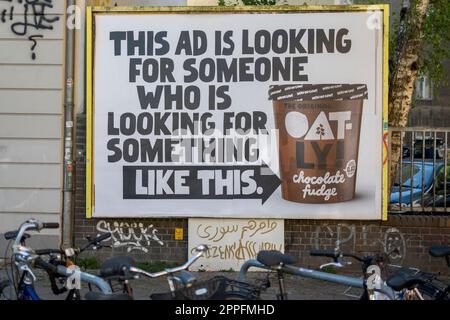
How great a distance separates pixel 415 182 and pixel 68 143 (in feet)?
15.3

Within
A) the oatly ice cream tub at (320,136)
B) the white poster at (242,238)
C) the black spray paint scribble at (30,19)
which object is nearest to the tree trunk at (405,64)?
the oatly ice cream tub at (320,136)

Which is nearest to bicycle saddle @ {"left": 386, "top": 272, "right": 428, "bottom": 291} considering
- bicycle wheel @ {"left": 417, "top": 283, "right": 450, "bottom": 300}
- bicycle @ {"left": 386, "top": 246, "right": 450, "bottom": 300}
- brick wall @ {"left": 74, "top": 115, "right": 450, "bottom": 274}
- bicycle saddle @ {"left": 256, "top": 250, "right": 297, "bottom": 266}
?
bicycle @ {"left": 386, "top": 246, "right": 450, "bottom": 300}

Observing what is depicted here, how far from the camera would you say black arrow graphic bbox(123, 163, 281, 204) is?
9.24 m

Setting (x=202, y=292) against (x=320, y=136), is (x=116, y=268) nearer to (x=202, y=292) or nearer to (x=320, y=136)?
(x=202, y=292)

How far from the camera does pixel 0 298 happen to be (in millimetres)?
5680

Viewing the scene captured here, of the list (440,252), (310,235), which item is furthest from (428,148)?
(440,252)

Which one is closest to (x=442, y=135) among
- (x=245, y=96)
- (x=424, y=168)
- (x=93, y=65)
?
(x=424, y=168)

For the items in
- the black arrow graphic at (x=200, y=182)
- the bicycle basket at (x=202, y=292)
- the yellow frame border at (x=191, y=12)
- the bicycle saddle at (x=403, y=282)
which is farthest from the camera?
the black arrow graphic at (x=200, y=182)

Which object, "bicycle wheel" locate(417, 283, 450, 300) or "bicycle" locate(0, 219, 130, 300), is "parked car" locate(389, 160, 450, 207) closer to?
"bicycle wheel" locate(417, 283, 450, 300)

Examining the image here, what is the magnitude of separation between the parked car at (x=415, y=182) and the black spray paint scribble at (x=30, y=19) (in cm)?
510

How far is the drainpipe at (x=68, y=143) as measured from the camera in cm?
939

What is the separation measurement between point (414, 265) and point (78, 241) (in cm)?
449

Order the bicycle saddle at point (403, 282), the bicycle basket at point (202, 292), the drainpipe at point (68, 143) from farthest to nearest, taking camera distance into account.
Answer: the drainpipe at point (68, 143)
the bicycle saddle at point (403, 282)
the bicycle basket at point (202, 292)

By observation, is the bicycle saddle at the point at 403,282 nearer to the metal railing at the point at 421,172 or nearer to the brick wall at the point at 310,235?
the brick wall at the point at 310,235
